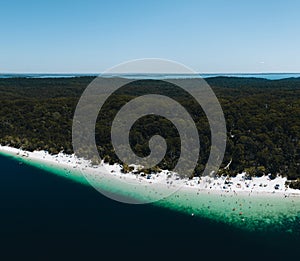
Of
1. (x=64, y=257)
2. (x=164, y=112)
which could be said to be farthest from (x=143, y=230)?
(x=164, y=112)

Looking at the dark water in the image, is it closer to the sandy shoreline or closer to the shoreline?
the shoreline

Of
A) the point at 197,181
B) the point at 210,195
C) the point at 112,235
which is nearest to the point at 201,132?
the point at 197,181

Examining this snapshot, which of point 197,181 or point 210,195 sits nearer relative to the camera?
point 210,195

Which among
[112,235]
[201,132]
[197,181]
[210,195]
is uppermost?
[201,132]

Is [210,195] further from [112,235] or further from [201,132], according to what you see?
[201,132]

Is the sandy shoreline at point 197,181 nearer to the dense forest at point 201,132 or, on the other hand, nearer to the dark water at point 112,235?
the dense forest at point 201,132

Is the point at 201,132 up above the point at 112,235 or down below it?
above

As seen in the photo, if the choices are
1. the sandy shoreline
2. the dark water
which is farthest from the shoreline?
the dark water

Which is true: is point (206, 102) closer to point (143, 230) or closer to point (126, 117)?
point (126, 117)

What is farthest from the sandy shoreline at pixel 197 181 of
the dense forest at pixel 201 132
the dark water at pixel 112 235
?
the dark water at pixel 112 235
